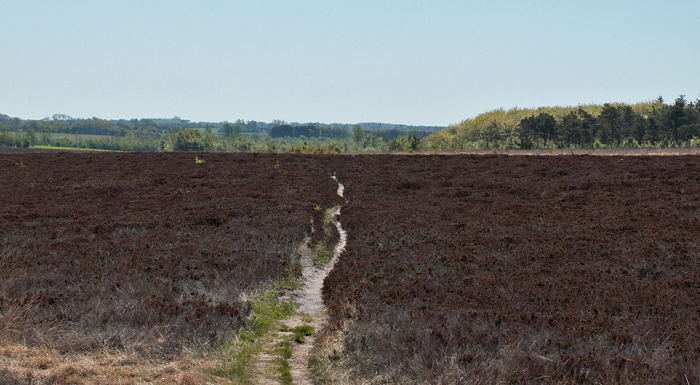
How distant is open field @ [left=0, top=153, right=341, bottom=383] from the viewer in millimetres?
8875

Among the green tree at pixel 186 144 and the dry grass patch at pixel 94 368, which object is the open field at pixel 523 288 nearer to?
the dry grass patch at pixel 94 368

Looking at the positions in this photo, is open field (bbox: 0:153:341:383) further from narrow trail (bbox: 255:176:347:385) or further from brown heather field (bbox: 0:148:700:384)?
narrow trail (bbox: 255:176:347:385)

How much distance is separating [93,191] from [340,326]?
2353 cm

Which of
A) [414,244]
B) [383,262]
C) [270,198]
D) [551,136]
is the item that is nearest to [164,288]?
[383,262]

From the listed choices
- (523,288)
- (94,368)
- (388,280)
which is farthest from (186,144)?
(94,368)

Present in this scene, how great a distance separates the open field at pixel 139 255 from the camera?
29.1ft

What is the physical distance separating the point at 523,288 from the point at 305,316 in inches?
214

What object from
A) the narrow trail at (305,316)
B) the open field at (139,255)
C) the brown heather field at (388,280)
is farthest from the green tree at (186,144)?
the narrow trail at (305,316)

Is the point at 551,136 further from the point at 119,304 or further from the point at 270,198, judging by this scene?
the point at 119,304

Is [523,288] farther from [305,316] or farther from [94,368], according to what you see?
[94,368]

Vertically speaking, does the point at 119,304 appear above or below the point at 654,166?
below

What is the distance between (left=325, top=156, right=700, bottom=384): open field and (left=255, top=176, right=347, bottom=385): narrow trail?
51cm

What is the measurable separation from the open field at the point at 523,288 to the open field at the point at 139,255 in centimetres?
281

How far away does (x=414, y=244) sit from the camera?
653 inches
